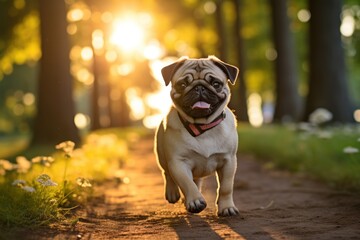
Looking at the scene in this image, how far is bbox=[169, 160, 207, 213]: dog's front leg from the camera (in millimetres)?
5568

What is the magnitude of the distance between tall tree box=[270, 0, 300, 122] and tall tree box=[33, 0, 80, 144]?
35.9ft

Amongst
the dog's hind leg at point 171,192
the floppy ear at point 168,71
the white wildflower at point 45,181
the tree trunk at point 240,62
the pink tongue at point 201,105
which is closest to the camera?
the white wildflower at point 45,181

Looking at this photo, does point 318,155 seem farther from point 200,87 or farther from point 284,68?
point 284,68

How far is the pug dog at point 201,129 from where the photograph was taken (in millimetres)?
5863

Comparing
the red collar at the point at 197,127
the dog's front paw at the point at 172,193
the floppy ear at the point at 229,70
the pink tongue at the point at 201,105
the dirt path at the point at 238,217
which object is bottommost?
the dirt path at the point at 238,217

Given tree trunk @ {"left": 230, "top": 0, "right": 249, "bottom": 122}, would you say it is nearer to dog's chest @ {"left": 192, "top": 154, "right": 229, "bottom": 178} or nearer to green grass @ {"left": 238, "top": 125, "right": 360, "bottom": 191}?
green grass @ {"left": 238, "top": 125, "right": 360, "bottom": 191}

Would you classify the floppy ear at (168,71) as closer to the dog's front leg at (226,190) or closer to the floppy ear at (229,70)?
the floppy ear at (229,70)

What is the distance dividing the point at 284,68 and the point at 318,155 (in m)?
13.8

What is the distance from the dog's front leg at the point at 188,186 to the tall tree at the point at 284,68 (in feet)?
59.3

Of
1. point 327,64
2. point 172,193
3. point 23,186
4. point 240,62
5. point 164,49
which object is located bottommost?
point 172,193

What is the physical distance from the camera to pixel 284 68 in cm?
2381

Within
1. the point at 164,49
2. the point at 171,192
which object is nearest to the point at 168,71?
the point at 171,192

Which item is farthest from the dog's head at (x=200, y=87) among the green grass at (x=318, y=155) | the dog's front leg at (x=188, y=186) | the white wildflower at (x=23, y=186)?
the green grass at (x=318, y=155)

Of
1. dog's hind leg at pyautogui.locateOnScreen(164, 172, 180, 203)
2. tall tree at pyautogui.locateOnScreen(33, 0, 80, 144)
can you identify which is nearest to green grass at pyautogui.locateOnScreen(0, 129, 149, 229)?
dog's hind leg at pyautogui.locateOnScreen(164, 172, 180, 203)
